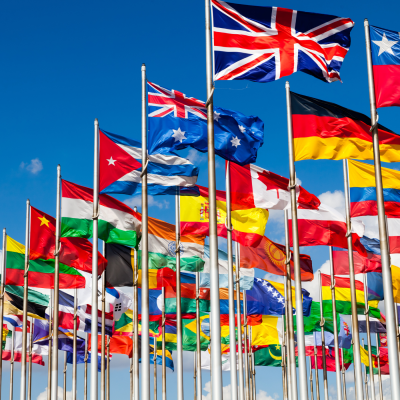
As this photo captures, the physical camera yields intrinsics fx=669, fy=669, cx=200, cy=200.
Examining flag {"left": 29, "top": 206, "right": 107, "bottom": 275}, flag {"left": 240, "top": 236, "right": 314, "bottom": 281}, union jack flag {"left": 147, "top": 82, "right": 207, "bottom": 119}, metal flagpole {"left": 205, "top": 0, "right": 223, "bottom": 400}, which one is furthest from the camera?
flag {"left": 240, "top": 236, "right": 314, "bottom": 281}

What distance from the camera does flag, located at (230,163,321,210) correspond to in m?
28.0

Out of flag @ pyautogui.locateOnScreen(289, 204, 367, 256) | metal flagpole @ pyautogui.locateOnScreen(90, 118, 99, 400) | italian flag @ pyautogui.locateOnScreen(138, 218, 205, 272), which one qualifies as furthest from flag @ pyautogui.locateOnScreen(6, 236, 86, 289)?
flag @ pyautogui.locateOnScreen(289, 204, 367, 256)

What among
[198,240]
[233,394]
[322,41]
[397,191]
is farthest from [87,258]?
[322,41]

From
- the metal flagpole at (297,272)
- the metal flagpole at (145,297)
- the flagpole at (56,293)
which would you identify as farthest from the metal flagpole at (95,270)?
the metal flagpole at (297,272)

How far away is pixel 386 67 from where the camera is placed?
1972cm

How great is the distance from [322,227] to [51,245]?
12.5 meters

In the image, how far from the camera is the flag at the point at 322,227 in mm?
29062

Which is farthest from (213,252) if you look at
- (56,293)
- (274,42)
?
(56,293)

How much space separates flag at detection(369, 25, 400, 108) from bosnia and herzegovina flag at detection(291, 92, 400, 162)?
2165mm

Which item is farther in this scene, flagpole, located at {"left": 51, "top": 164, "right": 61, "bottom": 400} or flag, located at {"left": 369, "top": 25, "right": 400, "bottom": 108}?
flagpole, located at {"left": 51, "top": 164, "right": 61, "bottom": 400}

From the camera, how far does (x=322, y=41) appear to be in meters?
19.5

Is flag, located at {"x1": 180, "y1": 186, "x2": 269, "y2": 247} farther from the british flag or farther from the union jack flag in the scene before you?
the british flag

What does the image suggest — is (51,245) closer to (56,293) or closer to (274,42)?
(56,293)

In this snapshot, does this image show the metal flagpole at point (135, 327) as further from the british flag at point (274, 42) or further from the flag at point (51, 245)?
the british flag at point (274, 42)
